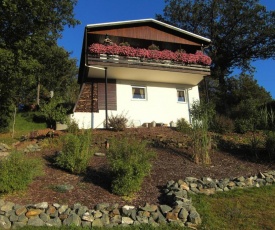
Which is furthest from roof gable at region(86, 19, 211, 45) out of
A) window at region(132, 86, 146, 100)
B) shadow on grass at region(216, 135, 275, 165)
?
shadow on grass at region(216, 135, 275, 165)

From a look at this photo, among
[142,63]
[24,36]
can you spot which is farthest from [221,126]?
[24,36]

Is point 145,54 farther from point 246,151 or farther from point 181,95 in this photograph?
point 246,151

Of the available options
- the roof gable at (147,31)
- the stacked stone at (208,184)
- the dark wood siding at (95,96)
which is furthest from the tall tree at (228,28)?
the stacked stone at (208,184)

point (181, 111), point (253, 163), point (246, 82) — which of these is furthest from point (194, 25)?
point (253, 163)

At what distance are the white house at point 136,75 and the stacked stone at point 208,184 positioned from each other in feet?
32.1

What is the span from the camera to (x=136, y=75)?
19.2 m

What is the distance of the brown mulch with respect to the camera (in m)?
6.92

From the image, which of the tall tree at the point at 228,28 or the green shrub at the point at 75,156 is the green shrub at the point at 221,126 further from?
the tall tree at the point at 228,28

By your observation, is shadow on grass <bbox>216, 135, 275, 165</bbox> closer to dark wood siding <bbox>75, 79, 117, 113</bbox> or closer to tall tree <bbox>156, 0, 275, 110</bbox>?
dark wood siding <bbox>75, 79, 117, 113</bbox>

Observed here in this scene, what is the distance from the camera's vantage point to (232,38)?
101 ft

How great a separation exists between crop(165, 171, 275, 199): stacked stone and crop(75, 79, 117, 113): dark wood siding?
11.0 m

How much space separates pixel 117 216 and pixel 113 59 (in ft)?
42.7

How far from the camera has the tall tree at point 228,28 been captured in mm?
29508

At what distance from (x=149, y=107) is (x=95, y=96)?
3.48m
